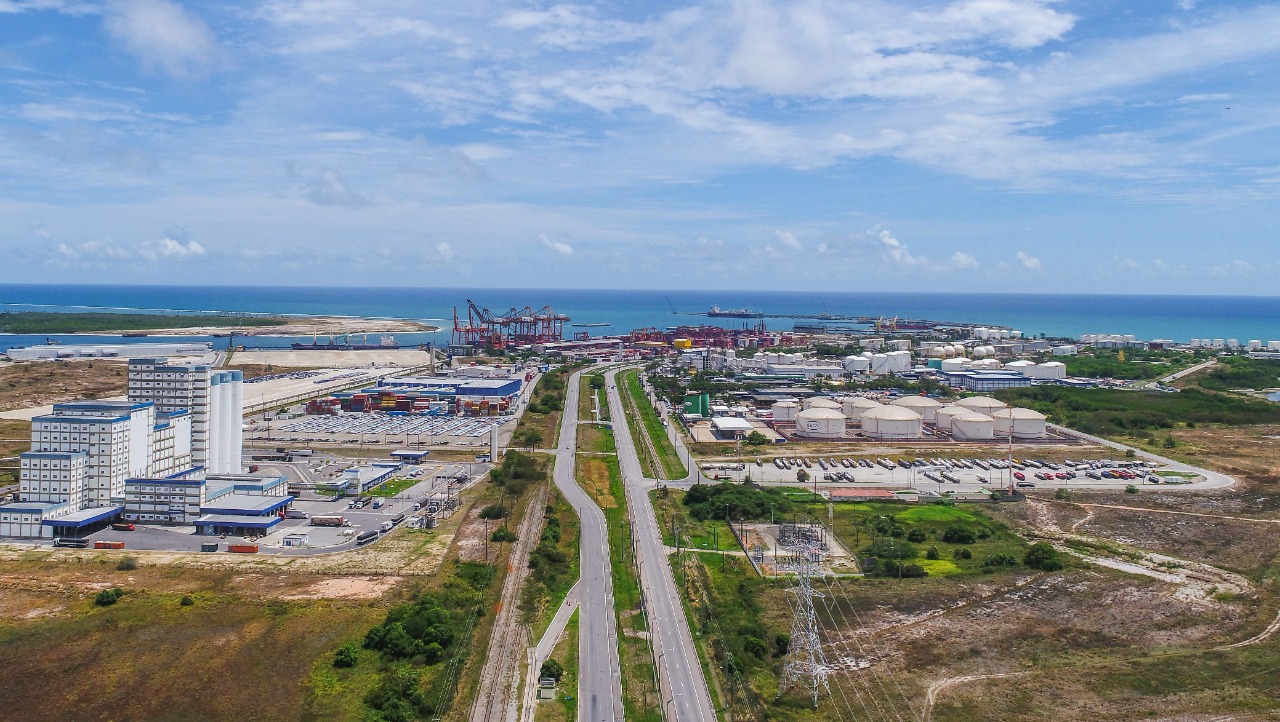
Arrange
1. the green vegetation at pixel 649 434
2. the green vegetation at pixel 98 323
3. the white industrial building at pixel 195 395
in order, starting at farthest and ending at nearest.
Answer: the green vegetation at pixel 98 323 → the green vegetation at pixel 649 434 → the white industrial building at pixel 195 395

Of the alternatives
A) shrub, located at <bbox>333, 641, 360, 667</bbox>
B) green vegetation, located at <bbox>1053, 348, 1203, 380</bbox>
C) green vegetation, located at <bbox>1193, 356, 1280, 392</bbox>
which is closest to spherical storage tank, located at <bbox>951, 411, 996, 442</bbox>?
green vegetation, located at <bbox>1193, 356, 1280, 392</bbox>

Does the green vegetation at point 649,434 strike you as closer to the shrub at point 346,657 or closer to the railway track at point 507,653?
the railway track at point 507,653

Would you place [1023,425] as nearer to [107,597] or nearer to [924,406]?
[924,406]

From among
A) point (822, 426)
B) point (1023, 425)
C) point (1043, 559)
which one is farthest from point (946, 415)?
point (1043, 559)

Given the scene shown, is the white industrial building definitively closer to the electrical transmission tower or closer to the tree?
the electrical transmission tower

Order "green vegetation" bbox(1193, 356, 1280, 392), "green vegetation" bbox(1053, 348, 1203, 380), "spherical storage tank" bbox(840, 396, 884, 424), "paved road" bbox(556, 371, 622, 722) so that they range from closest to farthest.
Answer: "paved road" bbox(556, 371, 622, 722) → "spherical storage tank" bbox(840, 396, 884, 424) → "green vegetation" bbox(1193, 356, 1280, 392) → "green vegetation" bbox(1053, 348, 1203, 380)

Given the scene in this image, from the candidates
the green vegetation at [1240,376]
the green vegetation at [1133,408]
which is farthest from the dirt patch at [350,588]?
the green vegetation at [1240,376]

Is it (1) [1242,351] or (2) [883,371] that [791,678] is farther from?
(1) [1242,351]
